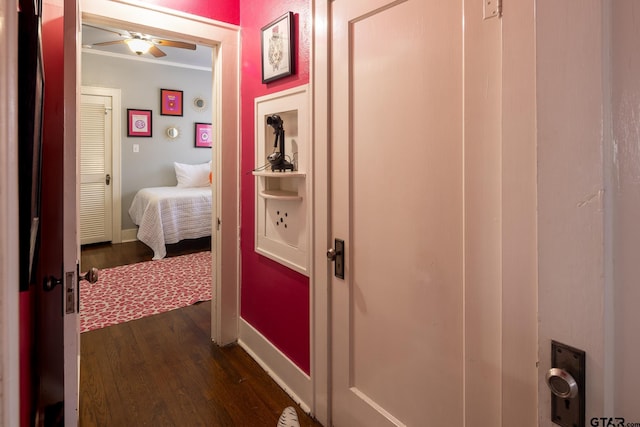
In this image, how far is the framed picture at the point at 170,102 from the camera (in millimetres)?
5977

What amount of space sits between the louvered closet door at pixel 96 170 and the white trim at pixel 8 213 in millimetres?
5503

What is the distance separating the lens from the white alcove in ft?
6.18

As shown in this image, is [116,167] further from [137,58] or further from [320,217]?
[320,217]

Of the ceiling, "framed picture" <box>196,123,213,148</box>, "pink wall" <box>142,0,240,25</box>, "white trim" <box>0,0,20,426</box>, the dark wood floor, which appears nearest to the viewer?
"white trim" <box>0,0,20,426</box>

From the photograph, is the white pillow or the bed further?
the white pillow

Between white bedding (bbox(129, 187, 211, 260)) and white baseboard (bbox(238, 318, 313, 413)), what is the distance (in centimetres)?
274

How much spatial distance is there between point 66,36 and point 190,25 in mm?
1422

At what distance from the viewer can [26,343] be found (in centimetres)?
100

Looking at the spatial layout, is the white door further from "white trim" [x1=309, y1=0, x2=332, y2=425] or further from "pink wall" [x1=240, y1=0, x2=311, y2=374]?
"pink wall" [x1=240, y1=0, x2=311, y2=374]

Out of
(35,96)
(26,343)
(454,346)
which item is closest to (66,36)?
(35,96)

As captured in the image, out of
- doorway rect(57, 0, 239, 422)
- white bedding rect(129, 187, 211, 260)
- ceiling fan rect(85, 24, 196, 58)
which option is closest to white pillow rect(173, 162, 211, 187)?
white bedding rect(129, 187, 211, 260)

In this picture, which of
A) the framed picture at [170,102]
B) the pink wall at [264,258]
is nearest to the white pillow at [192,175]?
the framed picture at [170,102]

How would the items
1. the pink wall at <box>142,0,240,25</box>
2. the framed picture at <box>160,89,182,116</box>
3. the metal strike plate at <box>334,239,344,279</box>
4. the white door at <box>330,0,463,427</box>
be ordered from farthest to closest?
the framed picture at <box>160,89,182,116</box> → the pink wall at <box>142,0,240,25</box> → the metal strike plate at <box>334,239,344,279</box> → the white door at <box>330,0,463,427</box>

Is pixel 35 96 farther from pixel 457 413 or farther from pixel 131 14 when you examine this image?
pixel 131 14
